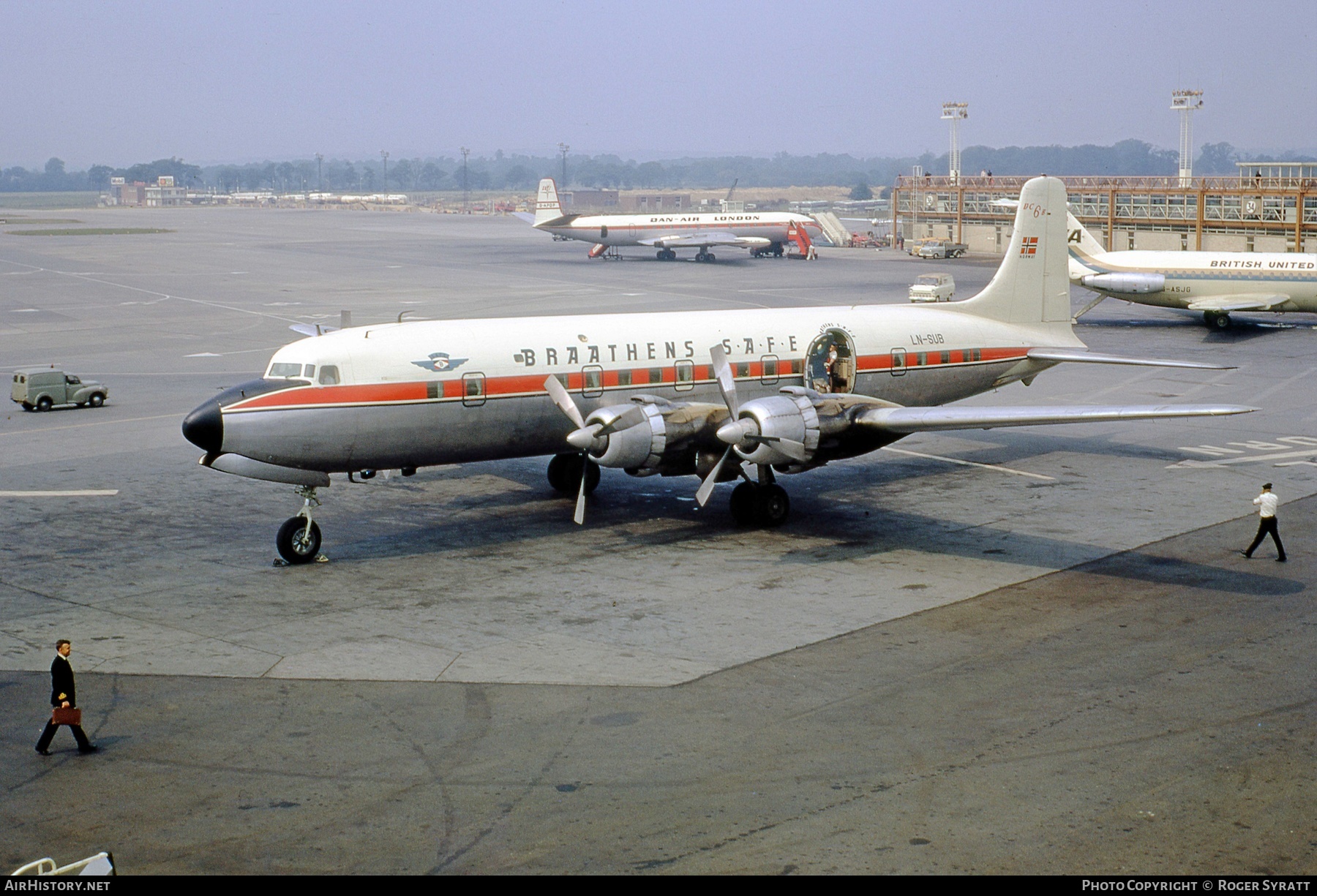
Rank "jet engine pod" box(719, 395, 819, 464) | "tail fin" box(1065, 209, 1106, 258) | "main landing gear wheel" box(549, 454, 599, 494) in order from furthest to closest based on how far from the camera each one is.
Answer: "tail fin" box(1065, 209, 1106, 258) < "main landing gear wheel" box(549, 454, 599, 494) < "jet engine pod" box(719, 395, 819, 464)

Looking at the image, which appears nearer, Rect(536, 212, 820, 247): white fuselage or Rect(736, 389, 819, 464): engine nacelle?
Rect(736, 389, 819, 464): engine nacelle

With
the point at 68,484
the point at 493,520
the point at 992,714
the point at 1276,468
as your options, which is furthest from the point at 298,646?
the point at 1276,468

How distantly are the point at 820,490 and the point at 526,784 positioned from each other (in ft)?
54.4

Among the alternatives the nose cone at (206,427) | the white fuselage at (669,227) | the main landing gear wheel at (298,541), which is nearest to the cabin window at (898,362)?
the main landing gear wheel at (298,541)

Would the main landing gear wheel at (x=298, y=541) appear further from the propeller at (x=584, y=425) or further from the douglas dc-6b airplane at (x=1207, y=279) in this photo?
the douglas dc-6b airplane at (x=1207, y=279)

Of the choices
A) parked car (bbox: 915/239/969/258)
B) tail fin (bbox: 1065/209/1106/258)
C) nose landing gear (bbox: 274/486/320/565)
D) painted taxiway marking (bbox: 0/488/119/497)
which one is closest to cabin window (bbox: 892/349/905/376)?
nose landing gear (bbox: 274/486/320/565)

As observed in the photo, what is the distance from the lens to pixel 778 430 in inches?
941

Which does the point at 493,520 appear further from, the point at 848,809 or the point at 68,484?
the point at 848,809

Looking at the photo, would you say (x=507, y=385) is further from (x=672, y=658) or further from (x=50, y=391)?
(x=50, y=391)

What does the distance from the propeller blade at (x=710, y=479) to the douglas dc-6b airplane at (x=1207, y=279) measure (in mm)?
39237

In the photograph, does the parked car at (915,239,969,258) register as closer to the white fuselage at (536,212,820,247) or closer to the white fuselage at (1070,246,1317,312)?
the white fuselage at (536,212,820,247)

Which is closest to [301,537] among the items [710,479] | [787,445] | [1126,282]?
[710,479]

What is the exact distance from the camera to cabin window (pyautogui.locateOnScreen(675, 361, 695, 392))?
27328 millimetres

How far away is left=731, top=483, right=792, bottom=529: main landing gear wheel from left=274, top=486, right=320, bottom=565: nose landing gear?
8475 mm
